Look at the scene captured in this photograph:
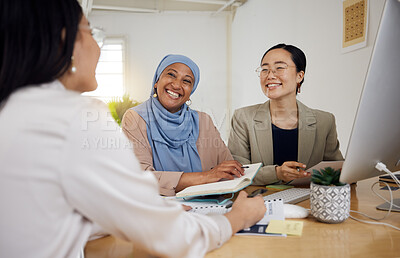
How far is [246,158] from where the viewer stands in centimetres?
180

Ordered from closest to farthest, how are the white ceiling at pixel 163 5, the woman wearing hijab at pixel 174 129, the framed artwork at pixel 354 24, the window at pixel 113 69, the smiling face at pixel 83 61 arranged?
1. the smiling face at pixel 83 61
2. the woman wearing hijab at pixel 174 129
3. the framed artwork at pixel 354 24
4. the white ceiling at pixel 163 5
5. the window at pixel 113 69

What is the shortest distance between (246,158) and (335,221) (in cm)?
97

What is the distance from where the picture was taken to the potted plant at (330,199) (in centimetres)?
83

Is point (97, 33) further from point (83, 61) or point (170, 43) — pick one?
point (170, 43)

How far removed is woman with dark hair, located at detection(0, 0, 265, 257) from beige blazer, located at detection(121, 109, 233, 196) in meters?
0.72

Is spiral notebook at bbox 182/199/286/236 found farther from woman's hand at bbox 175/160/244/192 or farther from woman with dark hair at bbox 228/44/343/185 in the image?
woman with dark hair at bbox 228/44/343/185

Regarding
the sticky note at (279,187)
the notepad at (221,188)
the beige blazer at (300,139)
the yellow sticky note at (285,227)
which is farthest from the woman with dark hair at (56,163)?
the beige blazer at (300,139)

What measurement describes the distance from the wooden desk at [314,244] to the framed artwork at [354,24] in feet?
6.48

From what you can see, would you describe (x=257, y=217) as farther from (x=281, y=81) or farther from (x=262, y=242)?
(x=281, y=81)

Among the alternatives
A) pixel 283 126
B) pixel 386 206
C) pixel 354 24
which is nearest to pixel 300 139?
pixel 283 126

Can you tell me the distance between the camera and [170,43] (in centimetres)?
569

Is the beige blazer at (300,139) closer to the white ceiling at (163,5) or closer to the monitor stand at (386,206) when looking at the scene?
the monitor stand at (386,206)

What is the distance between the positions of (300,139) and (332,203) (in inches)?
37.4

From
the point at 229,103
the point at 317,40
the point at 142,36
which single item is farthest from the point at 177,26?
the point at 317,40
